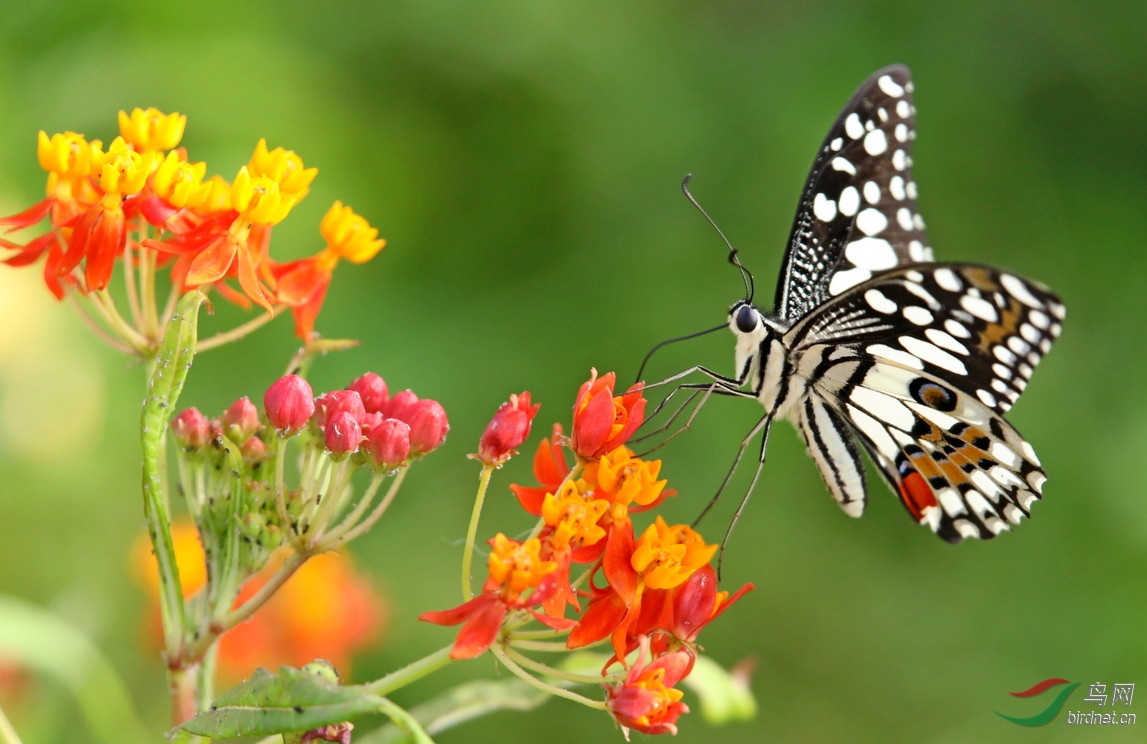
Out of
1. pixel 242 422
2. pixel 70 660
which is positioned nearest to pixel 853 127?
pixel 242 422

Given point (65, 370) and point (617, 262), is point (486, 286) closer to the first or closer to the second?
point (617, 262)

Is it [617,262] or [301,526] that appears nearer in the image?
[301,526]

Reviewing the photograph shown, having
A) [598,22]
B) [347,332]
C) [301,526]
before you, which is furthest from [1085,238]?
[301,526]

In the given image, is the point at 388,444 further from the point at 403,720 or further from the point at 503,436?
the point at 403,720

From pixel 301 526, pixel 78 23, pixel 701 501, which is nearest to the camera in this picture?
pixel 301 526
